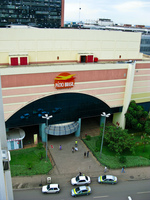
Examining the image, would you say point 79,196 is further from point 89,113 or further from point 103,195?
point 89,113

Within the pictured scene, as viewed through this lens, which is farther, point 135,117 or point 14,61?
point 135,117

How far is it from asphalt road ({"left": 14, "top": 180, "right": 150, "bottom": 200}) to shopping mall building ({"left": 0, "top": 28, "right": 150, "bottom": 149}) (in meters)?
11.1

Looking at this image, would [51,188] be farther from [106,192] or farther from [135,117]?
[135,117]

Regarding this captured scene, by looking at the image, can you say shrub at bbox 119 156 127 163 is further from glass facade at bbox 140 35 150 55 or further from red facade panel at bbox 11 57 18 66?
glass facade at bbox 140 35 150 55

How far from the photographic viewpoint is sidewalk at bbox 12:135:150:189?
95.4 feet

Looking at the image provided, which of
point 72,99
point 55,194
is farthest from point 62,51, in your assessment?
point 55,194

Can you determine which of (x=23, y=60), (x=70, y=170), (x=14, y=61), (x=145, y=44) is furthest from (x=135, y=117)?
(x=145, y=44)

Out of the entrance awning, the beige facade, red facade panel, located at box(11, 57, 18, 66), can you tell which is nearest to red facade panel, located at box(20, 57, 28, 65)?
red facade panel, located at box(11, 57, 18, 66)

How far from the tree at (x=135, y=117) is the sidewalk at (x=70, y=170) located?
31.4 ft

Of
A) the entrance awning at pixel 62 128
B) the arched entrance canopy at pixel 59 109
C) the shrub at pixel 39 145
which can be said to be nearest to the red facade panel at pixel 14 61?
the arched entrance canopy at pixel 59 109

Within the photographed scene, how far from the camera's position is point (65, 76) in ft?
114

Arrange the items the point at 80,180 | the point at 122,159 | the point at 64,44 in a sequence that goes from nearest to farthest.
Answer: the point at 80,180, the point at 122,159, the point at 64,44

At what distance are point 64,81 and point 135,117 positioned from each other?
16261 mm

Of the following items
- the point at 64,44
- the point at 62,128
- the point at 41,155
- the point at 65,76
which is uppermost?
the point at 64,44
